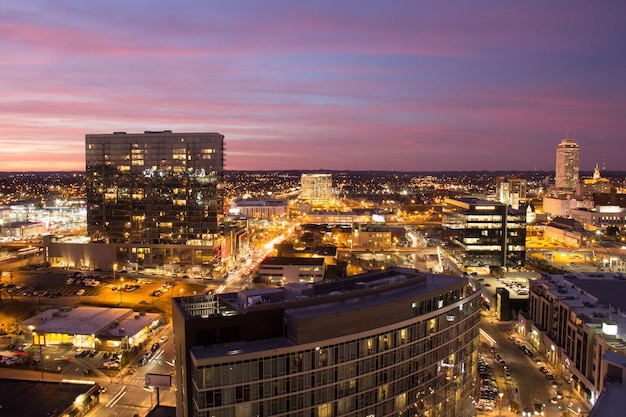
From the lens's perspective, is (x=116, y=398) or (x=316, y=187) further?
(x=316, y=187)

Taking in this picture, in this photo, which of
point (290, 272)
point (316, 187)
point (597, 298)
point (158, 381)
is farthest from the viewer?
point (316, 187)

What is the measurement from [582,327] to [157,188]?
4796 cm

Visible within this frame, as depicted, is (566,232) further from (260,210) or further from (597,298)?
(260,210)

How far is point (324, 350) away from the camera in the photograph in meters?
19.5

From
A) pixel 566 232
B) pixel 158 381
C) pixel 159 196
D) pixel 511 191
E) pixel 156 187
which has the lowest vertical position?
pixel 158 381

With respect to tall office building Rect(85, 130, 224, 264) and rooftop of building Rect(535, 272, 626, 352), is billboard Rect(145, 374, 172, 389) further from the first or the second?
tall office building Rect(85, 130, 224, 264)

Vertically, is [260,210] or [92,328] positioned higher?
[260,210]

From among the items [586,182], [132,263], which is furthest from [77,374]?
[586,182]

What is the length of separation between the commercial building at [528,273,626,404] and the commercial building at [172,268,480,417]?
9.64 metres

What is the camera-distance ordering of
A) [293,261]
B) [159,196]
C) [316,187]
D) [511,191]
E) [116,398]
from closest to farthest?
1. [116,398]
2. [293,261]
3. [159,196]
4. [511,191]
5. [316,187]

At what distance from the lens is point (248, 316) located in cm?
1955

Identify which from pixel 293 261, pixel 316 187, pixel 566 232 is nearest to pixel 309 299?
pixel 293 261

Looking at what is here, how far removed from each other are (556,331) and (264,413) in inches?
1103

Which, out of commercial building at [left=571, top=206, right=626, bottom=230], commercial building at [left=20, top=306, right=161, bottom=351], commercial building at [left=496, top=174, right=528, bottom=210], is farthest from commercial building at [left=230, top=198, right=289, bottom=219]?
commercial building at [left=20, top=306, right=161, bottom=351]
